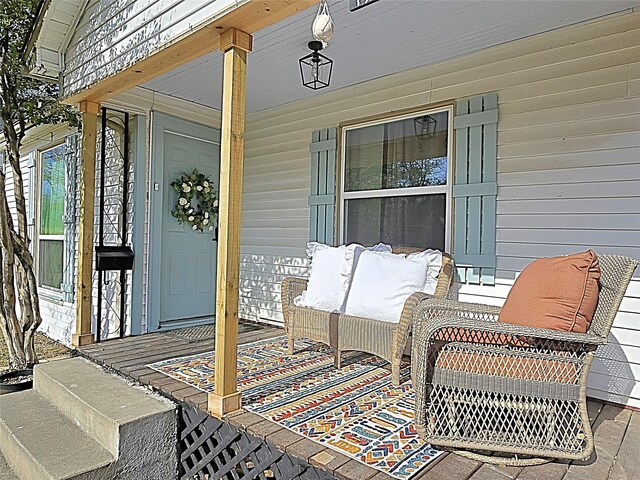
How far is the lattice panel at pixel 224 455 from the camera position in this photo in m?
2.04

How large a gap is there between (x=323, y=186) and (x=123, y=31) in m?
2.14

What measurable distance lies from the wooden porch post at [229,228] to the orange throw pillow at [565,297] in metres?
1.46

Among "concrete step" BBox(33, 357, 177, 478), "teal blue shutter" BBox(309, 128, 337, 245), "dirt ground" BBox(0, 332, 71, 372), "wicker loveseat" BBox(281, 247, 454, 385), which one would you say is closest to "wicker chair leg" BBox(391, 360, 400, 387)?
"wicker loveseat" BBox(281, 247, 454, 385)

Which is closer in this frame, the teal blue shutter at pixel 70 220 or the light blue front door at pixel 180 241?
the light blue front door at pixel 180 241

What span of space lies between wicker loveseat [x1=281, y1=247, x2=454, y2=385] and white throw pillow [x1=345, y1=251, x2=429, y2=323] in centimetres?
11

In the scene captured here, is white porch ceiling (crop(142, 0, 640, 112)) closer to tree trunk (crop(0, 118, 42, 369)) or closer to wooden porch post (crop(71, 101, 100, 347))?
wooden porch post (crop(71, 101, 100, 347))

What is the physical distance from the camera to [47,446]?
233cm

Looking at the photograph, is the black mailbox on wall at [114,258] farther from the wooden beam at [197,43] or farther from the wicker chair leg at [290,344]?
the wicker chair leg at [290,344]

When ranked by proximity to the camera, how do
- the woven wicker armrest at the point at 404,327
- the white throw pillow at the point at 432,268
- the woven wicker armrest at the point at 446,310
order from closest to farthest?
the woven wicker armrest at the point at 446,310 < the woven wicker armrest at the point at 404,327 < the white throw pillow at the point at 432,268

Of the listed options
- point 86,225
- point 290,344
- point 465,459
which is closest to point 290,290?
point 290,344

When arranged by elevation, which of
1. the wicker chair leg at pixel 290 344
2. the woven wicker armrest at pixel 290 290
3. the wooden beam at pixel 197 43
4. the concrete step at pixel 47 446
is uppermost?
the wooden beam at pixel 197 43

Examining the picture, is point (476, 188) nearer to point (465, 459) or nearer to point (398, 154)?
point (398, 154)

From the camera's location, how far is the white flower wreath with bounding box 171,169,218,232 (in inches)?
187

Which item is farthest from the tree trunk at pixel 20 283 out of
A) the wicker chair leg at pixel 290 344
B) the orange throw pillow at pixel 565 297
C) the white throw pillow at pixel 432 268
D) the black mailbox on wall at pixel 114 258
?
the orange throw pillow at pixel 565 297
